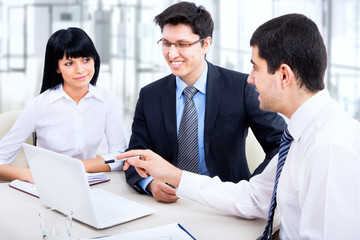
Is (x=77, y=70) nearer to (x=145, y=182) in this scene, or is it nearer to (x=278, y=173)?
(x=145, y=182)

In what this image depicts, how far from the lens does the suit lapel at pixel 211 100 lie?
207 centimetres

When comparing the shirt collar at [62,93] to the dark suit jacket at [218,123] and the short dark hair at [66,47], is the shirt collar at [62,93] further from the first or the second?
the dark suit jacket at [218,123]

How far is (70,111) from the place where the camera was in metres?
2.27

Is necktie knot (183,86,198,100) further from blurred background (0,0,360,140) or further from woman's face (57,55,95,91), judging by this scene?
blurred background (0,0,360,140)

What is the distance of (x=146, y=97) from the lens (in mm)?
2170

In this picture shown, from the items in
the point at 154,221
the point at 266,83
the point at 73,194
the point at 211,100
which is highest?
the point at 266,83

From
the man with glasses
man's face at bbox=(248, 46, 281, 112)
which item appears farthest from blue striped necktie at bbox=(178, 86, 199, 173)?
man's face at bbox=(248, 46, 281, 112)

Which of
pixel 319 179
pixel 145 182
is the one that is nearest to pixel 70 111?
pixel 145 182

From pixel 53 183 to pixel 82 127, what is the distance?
2.70ft

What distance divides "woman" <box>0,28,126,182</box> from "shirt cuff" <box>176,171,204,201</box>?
1.83 feet

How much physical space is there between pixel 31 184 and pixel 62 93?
0.56 m

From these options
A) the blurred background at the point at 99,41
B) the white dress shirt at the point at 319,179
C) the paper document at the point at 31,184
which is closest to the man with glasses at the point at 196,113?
the paper document at the point at 31,184

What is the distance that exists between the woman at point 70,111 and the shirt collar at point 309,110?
1.00 meters

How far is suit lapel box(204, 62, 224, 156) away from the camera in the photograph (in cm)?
207
